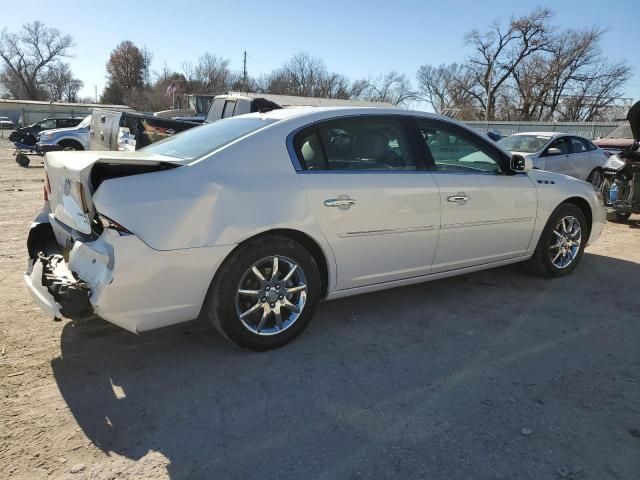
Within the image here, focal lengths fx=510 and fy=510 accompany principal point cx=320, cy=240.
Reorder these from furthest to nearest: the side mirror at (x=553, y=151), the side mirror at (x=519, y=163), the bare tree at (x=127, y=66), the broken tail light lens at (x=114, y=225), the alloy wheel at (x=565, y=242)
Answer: the bare tree at (x=127, y=66) < the side mirror at (x=553, y=151) < the alloy wheel at (x=565, y=242) < the side mirror at (x=519, y=163) < the broken tail light lens at (x=114, y=225)

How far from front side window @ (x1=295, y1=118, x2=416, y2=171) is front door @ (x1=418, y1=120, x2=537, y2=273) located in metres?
0.27

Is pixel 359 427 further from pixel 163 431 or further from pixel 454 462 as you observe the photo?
pixel 163 431

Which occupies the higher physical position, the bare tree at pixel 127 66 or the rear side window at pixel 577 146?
the bare tree at pixel 127 66

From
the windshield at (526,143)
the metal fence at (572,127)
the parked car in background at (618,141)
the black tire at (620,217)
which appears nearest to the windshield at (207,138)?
the black tire at (620,217)

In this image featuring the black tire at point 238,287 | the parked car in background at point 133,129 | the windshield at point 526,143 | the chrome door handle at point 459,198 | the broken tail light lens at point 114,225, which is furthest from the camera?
the windshield at point 526,143

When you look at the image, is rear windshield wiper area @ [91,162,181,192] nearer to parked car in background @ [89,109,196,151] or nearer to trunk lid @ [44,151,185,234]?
trunk lid @ [44,151,185,234]

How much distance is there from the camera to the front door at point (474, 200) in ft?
13.3

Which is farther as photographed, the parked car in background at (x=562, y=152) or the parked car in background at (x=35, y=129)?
the parked car in background at (x=35, y=129)

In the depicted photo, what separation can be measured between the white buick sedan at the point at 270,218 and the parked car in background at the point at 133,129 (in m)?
5.07

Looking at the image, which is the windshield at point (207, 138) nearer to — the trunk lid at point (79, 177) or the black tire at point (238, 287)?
the trunk lid at point (79, 177)

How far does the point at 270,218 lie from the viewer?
3.18 metres

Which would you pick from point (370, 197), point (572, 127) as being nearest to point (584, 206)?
point (370, 197)

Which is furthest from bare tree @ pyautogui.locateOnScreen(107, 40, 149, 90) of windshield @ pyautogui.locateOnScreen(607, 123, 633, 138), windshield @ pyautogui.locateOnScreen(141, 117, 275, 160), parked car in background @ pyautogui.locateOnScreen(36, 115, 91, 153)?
windshield @ pyautogui.locateOnScreen(141, 117, 275, 160)

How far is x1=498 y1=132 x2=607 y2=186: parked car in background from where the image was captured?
10414 millimetres
